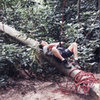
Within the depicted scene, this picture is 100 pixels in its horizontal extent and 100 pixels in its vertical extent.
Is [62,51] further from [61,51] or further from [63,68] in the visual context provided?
[63,68]

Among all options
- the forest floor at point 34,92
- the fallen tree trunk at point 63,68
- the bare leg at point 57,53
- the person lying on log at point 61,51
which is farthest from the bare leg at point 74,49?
the forest floor at point 34,92

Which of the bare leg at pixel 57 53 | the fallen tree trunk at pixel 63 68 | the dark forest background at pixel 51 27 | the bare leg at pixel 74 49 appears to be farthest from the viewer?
the dark forest background at pixel 51 27

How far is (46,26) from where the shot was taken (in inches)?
279

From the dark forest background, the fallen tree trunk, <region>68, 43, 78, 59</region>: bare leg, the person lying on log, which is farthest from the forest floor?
<region>68, 43, 78, 59</region>: bare leg

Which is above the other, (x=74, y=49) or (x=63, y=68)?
(x=74, y=49)

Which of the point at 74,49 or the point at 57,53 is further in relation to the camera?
the point at 74,49

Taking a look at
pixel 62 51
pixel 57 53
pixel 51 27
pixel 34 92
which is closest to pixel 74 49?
pixel 62 51

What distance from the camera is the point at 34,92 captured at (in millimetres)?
4844

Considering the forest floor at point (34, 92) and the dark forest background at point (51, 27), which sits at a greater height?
the dark forest background at point (51, 27)

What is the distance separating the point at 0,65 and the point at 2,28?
6.13 ft

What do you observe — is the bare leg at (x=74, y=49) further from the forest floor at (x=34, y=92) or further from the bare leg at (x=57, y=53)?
the forest floor at (x=34, y=92)

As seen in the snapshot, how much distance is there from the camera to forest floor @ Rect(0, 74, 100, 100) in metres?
4.37

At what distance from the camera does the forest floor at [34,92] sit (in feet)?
14.3

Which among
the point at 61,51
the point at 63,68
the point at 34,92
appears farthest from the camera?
the point at 61,51
